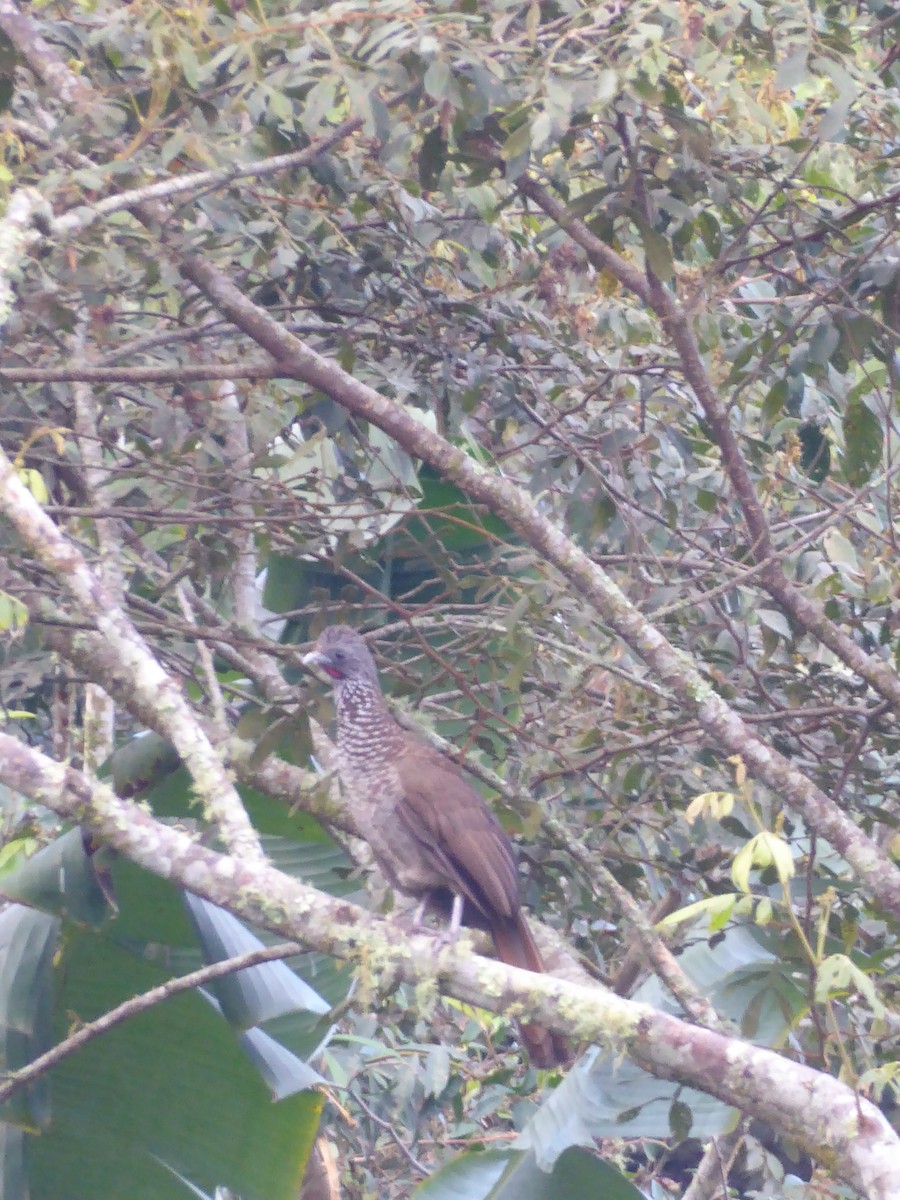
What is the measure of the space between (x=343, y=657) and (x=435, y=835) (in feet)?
2.13

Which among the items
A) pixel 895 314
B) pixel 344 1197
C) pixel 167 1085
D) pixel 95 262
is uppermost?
pixel 95 262

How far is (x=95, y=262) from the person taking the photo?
3348 millimetres

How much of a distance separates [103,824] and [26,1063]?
3.17 feet

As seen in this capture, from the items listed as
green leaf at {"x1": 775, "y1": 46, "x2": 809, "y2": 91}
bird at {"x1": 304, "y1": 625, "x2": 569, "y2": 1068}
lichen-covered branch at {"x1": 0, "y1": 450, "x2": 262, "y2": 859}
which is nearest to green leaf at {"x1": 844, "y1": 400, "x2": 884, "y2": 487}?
green leaf at {"x1": 775, "y1": 46, "x2": 809, "y2": 91}

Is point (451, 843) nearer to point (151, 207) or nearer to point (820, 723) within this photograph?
point (820, 723)

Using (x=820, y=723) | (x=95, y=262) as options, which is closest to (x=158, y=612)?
(x=95, y=262)

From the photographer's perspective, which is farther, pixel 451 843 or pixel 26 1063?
pixel 451 843

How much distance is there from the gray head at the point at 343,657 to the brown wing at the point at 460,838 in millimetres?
393

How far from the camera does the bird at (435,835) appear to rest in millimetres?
3666

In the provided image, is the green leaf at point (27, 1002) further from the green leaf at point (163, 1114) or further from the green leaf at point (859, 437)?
the green leaf at point (859, 437)

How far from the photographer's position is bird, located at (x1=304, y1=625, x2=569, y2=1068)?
367 centimetres

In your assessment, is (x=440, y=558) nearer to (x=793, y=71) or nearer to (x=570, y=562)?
(x=570, y=562)

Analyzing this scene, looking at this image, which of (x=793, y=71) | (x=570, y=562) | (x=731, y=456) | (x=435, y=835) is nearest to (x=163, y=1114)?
(x=435, y=835)

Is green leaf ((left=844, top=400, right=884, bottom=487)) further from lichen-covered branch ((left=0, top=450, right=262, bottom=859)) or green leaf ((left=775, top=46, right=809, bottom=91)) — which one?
lichen-covered branch ((left=0, top=450, right=262, bottom=859))
